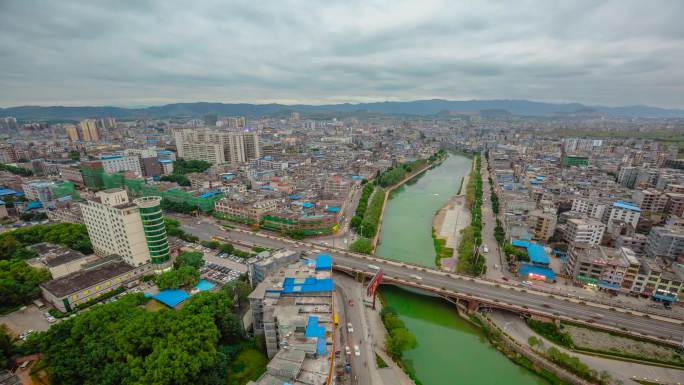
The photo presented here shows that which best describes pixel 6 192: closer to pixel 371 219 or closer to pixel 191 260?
pixel 191 260

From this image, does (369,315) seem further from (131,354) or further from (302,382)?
(131,354)

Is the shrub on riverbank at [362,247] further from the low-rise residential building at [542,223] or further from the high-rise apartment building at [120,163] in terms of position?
the high-rise apartment building at [120,163]

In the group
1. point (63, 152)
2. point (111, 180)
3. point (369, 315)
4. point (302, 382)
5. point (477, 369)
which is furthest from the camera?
point (63, 152)

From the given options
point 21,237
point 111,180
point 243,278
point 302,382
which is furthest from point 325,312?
point 111,180

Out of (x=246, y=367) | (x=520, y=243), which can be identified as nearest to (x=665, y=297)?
(x=520, y=243)

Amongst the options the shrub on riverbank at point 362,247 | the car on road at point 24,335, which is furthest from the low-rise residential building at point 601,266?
the car on road at point 24,335

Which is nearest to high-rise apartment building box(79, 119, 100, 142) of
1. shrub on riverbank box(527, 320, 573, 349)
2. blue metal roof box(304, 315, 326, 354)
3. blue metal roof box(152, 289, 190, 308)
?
blue metal roof box(152, 289, 190, 308)

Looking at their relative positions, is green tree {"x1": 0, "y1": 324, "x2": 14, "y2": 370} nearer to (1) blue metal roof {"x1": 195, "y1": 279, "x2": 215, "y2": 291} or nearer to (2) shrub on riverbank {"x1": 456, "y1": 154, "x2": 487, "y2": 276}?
(1) blue metal roof {"x1": 195, "y1": 279, "x2": 215, "y2": 291}
